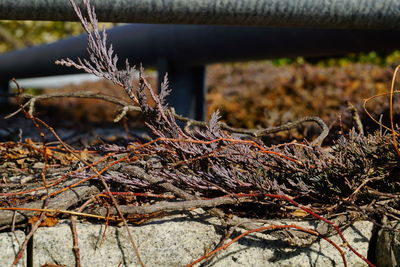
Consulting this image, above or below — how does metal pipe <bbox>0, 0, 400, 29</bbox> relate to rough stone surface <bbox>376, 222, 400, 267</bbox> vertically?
above

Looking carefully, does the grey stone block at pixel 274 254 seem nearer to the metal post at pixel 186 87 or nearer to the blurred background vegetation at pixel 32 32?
the metal post at pixel 186 87

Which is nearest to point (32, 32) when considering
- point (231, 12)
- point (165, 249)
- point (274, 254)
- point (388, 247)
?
point (231, 12)

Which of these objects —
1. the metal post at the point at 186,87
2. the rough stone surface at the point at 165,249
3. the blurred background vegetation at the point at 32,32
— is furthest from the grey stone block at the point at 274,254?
the blurred background vegetation at the point at 32,32

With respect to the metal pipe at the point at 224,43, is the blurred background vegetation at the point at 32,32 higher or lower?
higher

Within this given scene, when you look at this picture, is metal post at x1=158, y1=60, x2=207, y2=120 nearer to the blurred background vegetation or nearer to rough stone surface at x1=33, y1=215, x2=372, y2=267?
rough stone surface at x1=33, y1=215, x2=372, y2=267

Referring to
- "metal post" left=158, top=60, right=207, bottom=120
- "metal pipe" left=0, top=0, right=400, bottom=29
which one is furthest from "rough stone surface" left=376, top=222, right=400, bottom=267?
"metal post" left=158, top=60, right=207, bottom=120

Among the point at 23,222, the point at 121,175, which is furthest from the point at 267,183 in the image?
the point at 23,222
